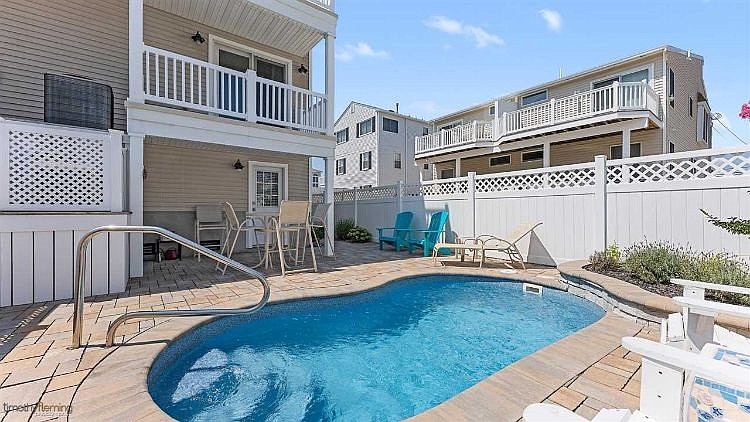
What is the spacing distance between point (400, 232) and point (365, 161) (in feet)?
43.2

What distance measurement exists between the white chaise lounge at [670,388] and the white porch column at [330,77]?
7729 mm

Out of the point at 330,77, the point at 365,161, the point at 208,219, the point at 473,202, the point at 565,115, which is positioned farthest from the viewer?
the point at 365,161

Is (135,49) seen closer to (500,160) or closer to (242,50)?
(242,50)

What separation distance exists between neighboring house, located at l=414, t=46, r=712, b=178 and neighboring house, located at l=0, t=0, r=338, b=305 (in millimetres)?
8963

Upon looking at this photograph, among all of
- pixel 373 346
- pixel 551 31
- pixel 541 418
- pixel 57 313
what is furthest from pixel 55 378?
pixel 551 31

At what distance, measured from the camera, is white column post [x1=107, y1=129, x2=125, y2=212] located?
485cm

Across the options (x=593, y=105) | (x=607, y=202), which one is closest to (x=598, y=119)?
(x=593, y=105)

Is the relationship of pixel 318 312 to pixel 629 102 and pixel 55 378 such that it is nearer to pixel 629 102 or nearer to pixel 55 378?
pixel 55 378

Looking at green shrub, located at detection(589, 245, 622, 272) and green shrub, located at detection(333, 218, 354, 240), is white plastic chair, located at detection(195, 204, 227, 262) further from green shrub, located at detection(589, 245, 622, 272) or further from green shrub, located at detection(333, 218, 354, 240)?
green shrub, located at detection(589, 245, 622, 272)

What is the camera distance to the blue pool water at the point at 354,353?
2609 millimetres

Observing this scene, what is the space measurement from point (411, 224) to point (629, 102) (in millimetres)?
8474

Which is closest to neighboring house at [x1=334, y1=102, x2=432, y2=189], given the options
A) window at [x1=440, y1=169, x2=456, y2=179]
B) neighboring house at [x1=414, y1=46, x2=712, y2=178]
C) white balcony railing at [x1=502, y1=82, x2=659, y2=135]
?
window at [x1=440, y1=169, x2=456, y2=179]

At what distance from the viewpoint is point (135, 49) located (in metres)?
5.85

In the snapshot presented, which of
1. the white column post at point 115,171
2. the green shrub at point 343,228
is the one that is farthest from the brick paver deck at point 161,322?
the green shrub at point 343,228
